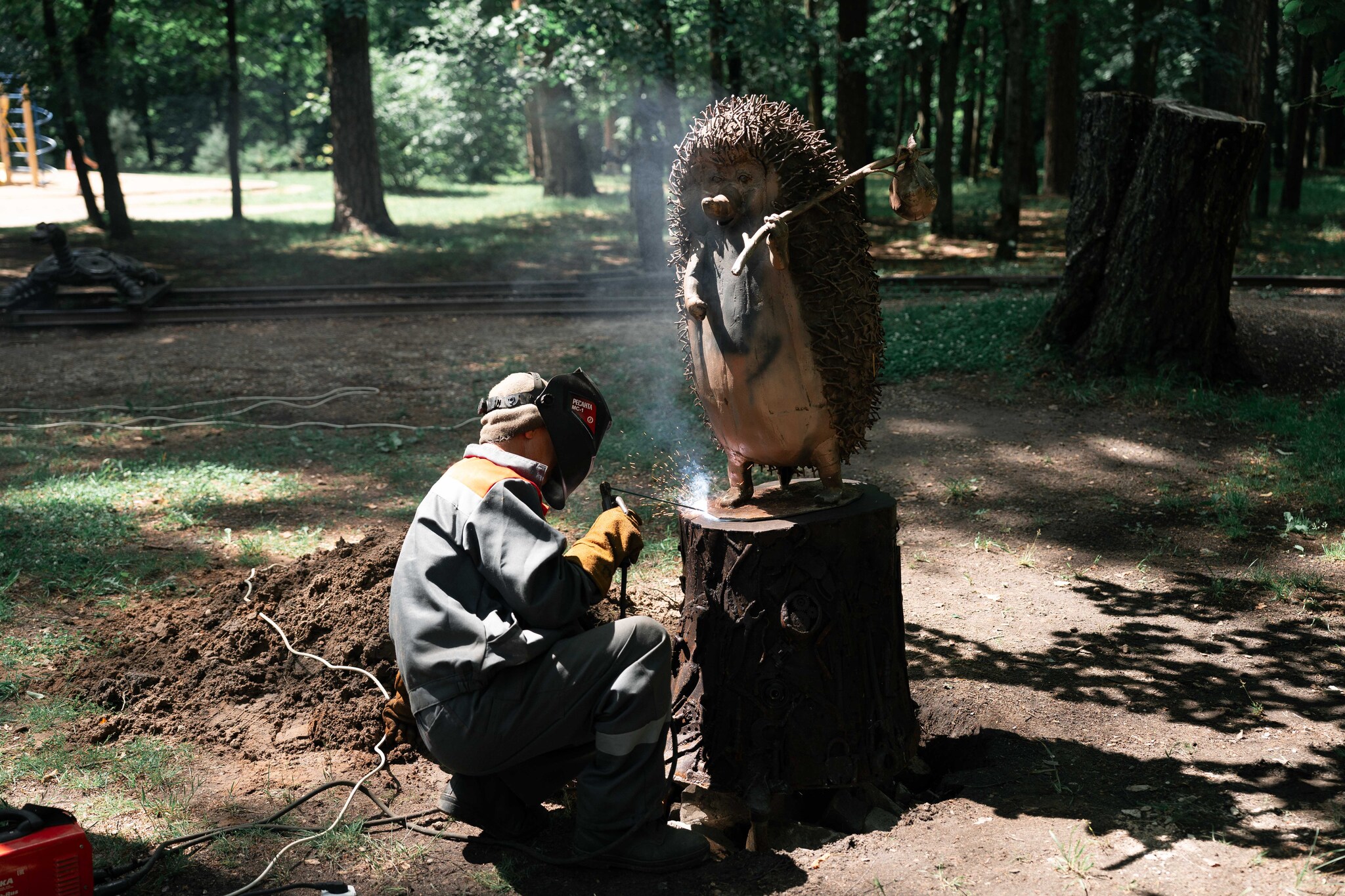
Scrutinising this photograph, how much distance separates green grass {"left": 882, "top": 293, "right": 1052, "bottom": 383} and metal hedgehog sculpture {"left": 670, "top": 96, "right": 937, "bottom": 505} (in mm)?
5580

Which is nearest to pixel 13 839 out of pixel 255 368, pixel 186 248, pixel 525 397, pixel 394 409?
pixel 525 397

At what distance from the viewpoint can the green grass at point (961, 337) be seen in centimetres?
937

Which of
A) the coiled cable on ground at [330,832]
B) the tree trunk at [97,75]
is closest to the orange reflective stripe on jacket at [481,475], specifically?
the coiled cable on ground at [330,832]

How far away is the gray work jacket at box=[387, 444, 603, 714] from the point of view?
10.9ft

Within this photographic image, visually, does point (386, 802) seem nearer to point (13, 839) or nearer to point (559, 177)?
point (13, 839)

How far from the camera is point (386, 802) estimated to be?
3.96m

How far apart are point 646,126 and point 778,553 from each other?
11.9 m

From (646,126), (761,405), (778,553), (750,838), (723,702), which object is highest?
(646,126)

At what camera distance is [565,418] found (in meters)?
3.61

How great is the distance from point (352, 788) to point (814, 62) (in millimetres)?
13065

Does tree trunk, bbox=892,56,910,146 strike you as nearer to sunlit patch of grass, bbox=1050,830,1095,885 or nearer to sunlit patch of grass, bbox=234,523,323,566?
sunlit patch of grass, bbox=234,523,323,566

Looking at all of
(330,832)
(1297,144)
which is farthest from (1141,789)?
(1297,144)

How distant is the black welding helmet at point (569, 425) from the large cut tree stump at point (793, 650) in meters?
0.48

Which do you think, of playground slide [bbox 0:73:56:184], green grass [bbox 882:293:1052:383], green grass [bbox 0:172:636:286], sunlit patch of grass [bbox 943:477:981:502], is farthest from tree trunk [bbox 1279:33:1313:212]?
playground slide [bbox 0:73:56:184]
